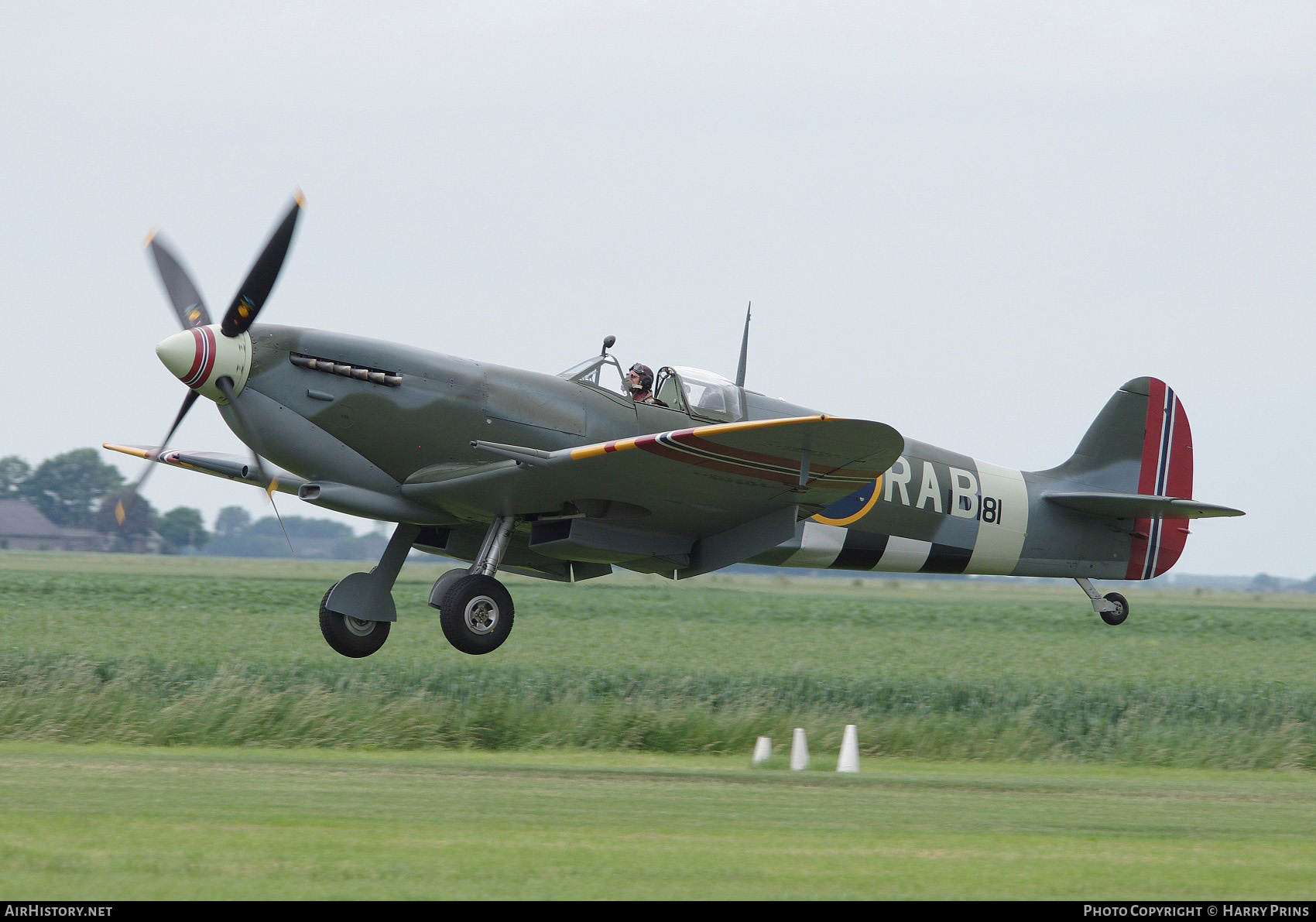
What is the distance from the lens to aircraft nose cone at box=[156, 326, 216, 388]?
11.6m

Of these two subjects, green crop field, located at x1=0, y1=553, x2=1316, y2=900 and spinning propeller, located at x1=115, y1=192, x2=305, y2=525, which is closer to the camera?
green crop field, located at x1=0, y1=553, x2=1316, y2=900

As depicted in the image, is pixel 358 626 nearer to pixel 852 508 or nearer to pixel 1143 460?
pixel 852 508

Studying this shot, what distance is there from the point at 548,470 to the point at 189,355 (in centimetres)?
303

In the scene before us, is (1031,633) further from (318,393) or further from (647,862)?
(647,862)

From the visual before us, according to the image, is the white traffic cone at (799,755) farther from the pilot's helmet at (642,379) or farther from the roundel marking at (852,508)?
the pilot's helmet at (642,379)

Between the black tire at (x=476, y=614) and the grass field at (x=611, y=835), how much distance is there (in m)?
1.14

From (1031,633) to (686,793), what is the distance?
31.1m

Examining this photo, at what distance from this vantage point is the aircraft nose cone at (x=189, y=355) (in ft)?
38.1

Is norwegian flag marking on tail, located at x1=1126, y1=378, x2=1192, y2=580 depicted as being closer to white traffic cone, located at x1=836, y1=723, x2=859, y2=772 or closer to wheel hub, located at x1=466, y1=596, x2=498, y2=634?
white traffic cone, located at x1=836, y1=723, x2=859, y2=772

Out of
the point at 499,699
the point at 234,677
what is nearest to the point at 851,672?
the point at 499,699

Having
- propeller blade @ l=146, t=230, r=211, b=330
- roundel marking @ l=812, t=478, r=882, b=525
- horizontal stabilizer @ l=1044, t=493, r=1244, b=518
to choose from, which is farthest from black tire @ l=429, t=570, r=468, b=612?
horizontal stabilizer @ l=1044, t=493, r=1244, b=518

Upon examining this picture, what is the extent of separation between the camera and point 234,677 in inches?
742

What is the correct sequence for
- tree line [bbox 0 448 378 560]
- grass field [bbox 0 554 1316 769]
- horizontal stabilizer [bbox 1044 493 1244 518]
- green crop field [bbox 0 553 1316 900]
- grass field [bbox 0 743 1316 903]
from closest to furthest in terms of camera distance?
1. grass field [bbox 0 743 1316 903]
2. green crop field [bbox 0 553 1316 900]
3. horizontal stabilizer [bbox 1044 493 1244 518]
4. grass field [bbox 0 554 1316 769]
5. tree line [bbox 0 448 378 560]

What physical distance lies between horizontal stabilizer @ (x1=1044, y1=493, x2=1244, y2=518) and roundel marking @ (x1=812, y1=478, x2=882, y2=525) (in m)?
2.65
